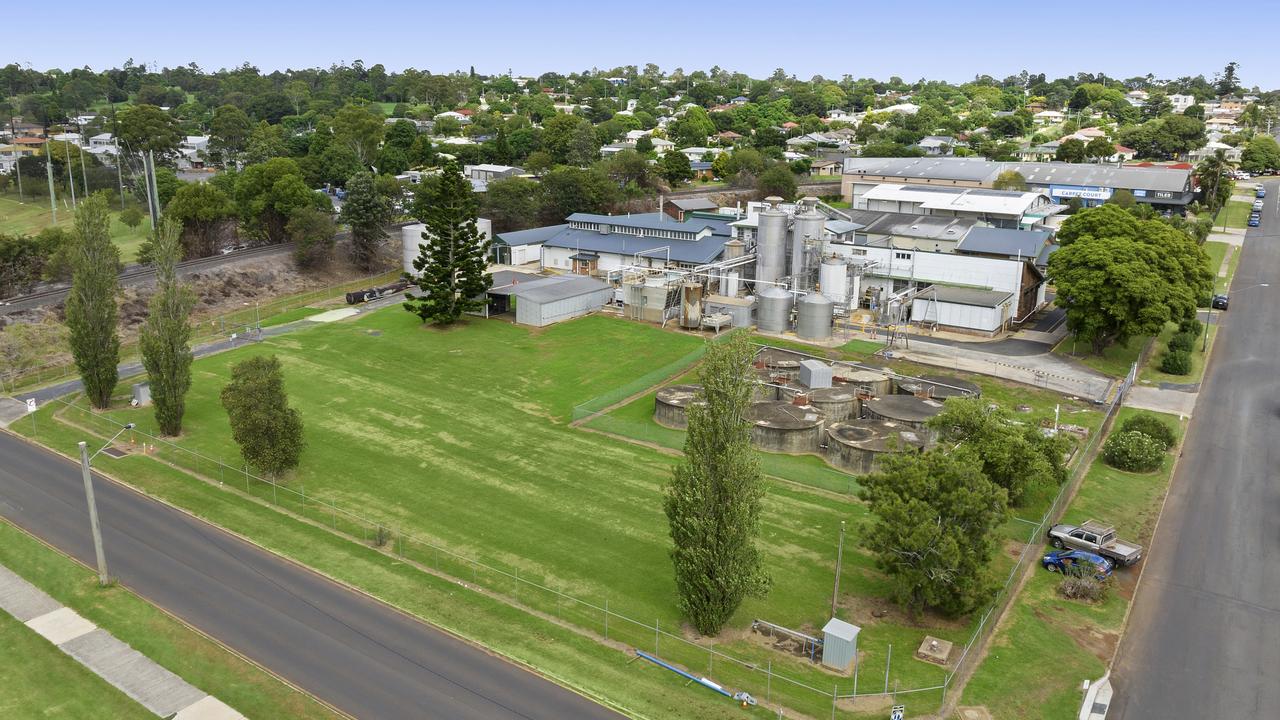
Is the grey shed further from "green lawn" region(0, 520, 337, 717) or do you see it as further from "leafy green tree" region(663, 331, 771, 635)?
"green lawn" region(0, 520, 337, 717)

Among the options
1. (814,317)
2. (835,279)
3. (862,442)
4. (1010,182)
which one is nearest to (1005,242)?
(835,279)

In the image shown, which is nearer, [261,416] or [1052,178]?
[261,416]

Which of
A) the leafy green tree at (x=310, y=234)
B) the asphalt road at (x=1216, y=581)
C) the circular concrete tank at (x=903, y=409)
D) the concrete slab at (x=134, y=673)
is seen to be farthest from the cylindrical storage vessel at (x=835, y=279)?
the concrete slab at (x=134, y=673)

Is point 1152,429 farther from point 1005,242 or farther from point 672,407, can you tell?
point 1005,242

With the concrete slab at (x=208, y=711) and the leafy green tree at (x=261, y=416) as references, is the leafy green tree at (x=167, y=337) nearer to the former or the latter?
the leafy green tree at (x=261, y=416)

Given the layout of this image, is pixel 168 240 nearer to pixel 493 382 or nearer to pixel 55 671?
pixel 493 382

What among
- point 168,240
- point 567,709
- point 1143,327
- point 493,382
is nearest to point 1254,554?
point 1143,327
